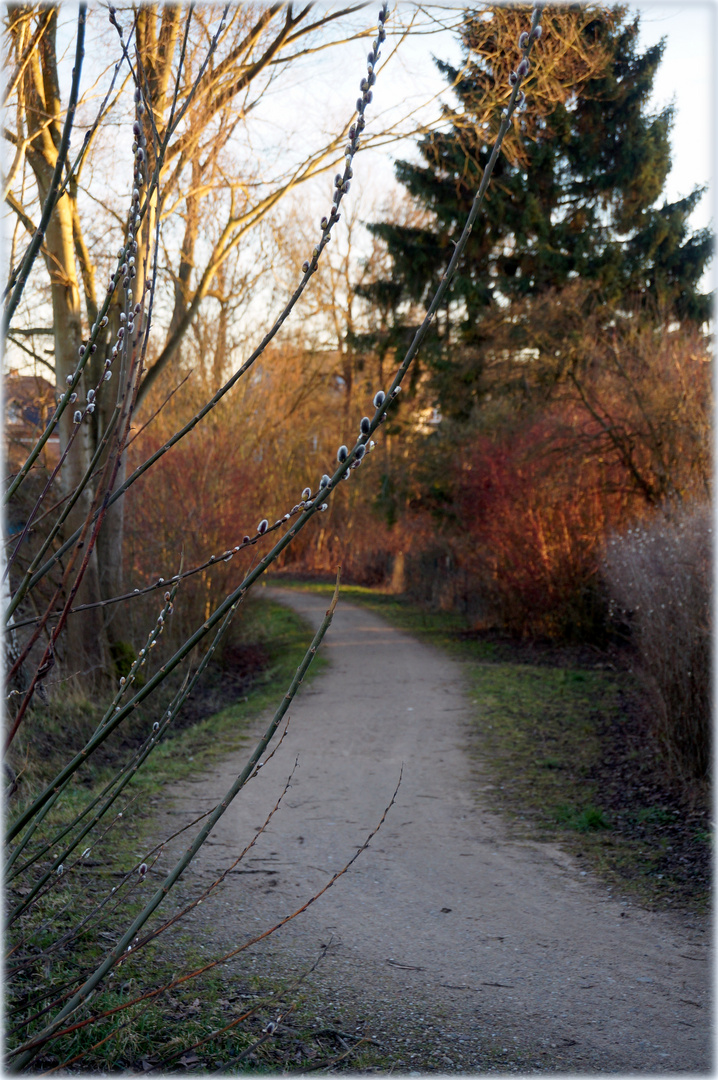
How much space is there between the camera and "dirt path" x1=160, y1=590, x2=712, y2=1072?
2.98 metres

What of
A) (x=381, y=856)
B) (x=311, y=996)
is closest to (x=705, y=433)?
(x=381, y=856)

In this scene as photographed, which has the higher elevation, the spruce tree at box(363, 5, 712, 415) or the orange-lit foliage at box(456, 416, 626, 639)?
the spruce tree at box(363, 5, 712, 415)

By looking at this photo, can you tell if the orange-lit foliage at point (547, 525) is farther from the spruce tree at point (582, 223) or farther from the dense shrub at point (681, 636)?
the dense shrub at point (681, 636)

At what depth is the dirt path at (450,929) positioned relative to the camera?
2982 millimetres

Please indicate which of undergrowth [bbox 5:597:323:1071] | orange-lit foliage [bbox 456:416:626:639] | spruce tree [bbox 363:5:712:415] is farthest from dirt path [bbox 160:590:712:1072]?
spruce tree [bbox 363:5:712:415]

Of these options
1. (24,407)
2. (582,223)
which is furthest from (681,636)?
(582,223)

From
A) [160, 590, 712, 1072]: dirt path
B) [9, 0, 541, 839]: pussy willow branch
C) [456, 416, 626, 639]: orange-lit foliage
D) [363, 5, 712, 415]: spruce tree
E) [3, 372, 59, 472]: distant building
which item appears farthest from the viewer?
[363, 5, 712, 415]: spruce tree


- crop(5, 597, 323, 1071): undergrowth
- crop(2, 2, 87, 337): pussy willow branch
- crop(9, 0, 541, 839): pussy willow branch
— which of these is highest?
crop(2, 2, 87, 337): pussy willow branch

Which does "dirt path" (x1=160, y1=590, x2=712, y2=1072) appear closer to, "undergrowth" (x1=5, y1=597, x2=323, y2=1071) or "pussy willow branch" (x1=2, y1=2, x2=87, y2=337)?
"undergrowth" (x1=5, y1=597, x2=323, y2=1071)

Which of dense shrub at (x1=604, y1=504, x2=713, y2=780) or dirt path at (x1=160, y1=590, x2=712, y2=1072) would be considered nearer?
dirt path at (x1=160, y1=590, x2=712, y2=1072)

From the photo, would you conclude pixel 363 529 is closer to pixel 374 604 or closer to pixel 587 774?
pixel 374 604

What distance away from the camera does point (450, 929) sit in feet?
12.9

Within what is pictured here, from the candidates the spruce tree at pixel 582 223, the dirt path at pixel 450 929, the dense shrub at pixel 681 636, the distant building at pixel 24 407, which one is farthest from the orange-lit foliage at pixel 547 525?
the distant building at pixel 24 407

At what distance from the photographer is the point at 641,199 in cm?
1811
